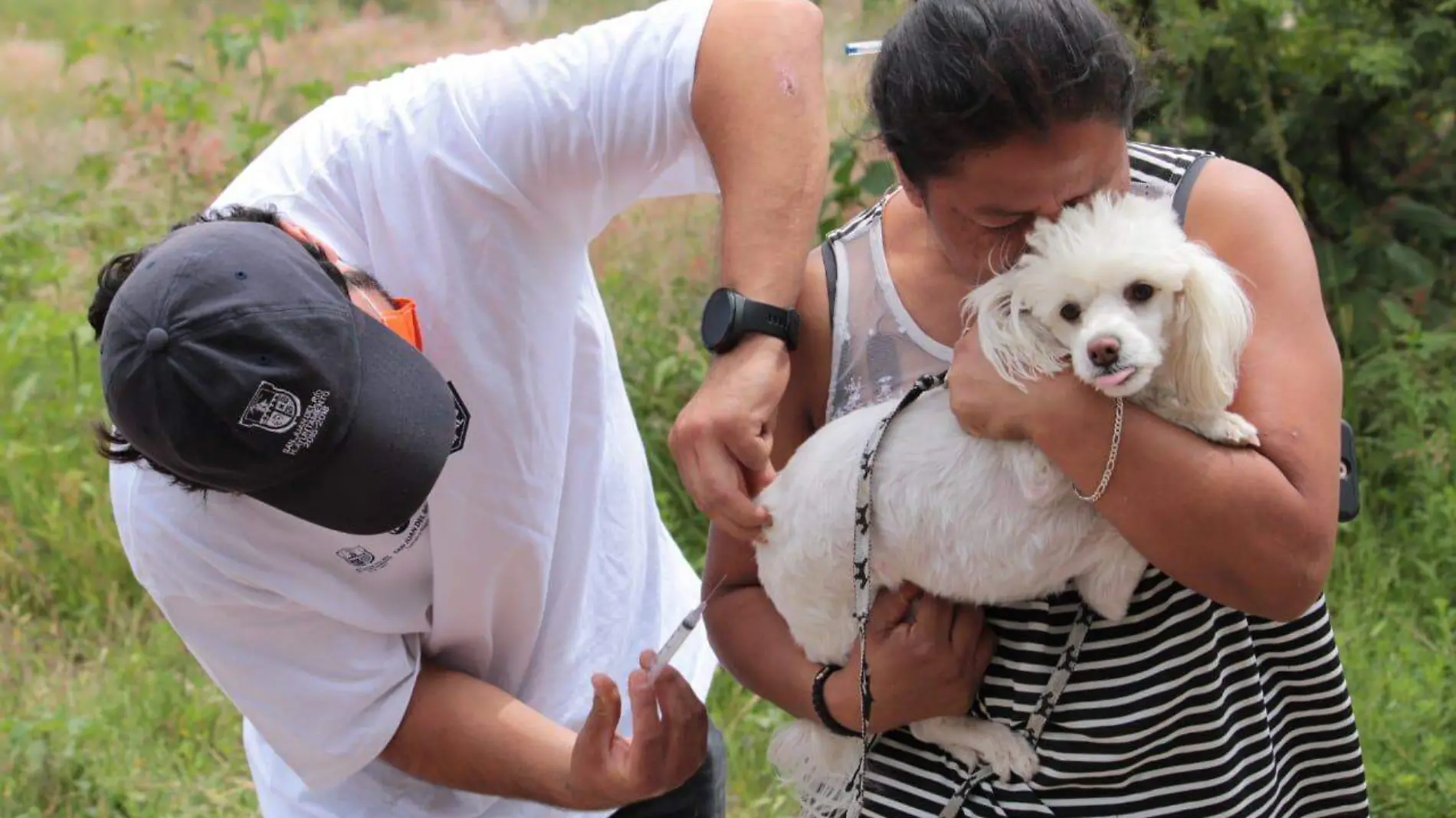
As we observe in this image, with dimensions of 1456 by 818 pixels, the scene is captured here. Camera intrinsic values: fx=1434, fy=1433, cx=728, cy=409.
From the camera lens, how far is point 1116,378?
5.09 feet

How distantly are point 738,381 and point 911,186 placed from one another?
12.6 inches

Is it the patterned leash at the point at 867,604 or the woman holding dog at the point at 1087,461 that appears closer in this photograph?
the woman holding dog at the point at 1087,461

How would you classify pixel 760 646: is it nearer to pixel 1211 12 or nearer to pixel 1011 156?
pixel 1011 156

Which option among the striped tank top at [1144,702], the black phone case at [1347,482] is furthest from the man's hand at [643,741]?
the black phone case at [1347,482]

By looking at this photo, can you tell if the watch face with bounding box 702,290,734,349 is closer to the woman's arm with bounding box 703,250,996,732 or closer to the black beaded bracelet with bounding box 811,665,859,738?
the woman's arm with bounding box 703,250,996,732

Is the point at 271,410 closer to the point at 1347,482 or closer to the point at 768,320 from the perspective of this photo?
the point at 768,320

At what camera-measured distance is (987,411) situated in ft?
5.46

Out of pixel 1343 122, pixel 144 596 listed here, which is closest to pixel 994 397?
pixel 1343 122

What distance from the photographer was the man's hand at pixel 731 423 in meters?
1.73

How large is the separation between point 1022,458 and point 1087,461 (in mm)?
103

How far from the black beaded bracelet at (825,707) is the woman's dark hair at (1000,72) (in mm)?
670

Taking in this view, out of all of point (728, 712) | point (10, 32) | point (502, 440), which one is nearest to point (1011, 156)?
point (502, 440)

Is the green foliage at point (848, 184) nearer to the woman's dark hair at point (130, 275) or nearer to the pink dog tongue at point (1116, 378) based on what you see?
the woman's dark hair at point (130, 275)

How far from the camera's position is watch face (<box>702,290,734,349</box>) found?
1760mm
